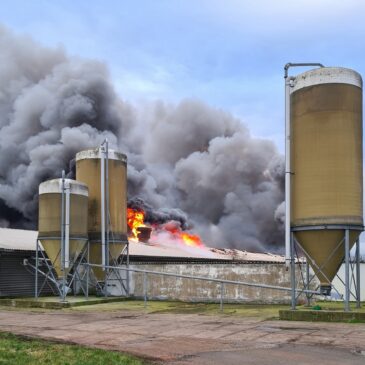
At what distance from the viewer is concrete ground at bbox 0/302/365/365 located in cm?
1036

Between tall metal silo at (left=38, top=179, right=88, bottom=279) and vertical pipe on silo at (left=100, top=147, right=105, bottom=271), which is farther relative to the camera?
vertical pipe on silo at (left=100, top=147, right=105, bottom=271)

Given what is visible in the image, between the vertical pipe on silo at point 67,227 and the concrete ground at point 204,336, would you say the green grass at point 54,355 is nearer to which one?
the concrete ground at point 204,336

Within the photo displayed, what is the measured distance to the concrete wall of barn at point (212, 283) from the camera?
24016 mm

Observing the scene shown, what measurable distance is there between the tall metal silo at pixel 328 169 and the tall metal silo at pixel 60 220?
11765 millimetres

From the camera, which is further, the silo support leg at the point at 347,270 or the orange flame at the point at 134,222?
the orange flame at the point at 134,222

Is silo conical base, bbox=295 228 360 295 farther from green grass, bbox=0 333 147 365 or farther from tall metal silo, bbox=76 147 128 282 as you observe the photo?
tall metal silo, bbox=76 147 128 282

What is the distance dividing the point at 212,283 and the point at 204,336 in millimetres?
12440

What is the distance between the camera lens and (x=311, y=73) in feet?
56.5

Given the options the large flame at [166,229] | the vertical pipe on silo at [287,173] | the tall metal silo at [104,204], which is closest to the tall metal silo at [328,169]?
the vertical pipe on silo at [287,173]

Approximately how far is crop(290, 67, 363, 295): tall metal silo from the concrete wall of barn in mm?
6612

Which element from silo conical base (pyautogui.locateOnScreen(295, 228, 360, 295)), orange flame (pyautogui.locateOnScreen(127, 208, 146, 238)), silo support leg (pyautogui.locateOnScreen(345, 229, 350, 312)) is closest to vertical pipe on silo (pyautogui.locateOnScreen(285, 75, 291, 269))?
silo conical base (pyautogui.locateOnScreen(295, 228, 360, 295))

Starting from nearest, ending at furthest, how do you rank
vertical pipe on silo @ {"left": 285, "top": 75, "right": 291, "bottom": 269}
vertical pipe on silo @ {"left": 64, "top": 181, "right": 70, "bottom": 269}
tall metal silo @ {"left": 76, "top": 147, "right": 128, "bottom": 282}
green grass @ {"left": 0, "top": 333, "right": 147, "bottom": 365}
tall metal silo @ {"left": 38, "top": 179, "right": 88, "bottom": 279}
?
green grass @ {"left": 0, "top": 333, "right": 147, "bottom": 365} < vertical pipe on silo @ {"left": 285, "top": 75, "right": 291, "bottom": 269} < vertical pipe on silo @ {"left": 64, "top": 181, "right": 70, "bottom": 269} < tall metal silo @ {"left": 38, "top": 179, "right": 88, "bottom": 279} < tall metal silo @ {"left": 76, "top": 147, "right": 128, "bottom": 282}

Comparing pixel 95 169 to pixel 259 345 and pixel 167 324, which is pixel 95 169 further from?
pixel 259 345

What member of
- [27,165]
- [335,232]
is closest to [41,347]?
[335,232]
